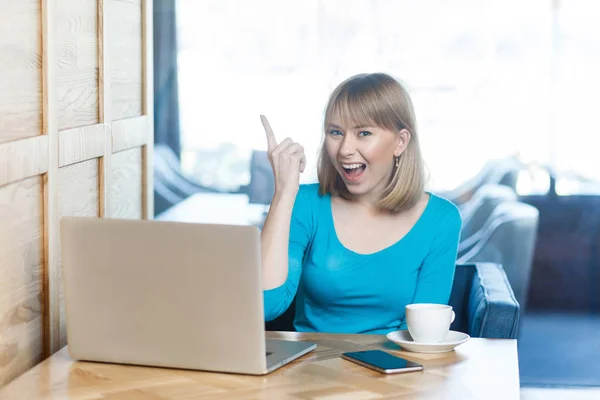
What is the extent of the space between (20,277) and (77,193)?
1.17 ft

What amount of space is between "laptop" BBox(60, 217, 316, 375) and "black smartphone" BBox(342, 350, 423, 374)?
0.37 feet

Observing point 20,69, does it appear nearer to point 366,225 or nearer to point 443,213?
point 366,225

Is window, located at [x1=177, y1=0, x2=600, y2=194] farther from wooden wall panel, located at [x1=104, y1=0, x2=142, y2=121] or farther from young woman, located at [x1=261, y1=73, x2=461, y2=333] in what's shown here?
young woman, located at [x1=261, y1=73, x2=461, y2=333]

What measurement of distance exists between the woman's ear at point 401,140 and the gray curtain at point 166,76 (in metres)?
1.38

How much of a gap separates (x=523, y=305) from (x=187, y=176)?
1.36 meters

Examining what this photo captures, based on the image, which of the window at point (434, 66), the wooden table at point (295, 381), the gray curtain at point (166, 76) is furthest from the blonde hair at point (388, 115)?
the gray curtain at point (166, 76)

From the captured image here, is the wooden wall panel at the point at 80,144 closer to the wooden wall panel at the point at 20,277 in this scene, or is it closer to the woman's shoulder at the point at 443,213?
the wooden wall panel at the point at 20,277

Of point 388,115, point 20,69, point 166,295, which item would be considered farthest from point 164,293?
point 388,115

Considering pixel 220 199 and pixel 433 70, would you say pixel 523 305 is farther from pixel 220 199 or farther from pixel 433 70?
pixel 220 199

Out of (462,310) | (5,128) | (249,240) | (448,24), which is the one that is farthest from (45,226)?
(448,24)

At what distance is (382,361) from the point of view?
1.58 meters

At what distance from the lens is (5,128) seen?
163 cm

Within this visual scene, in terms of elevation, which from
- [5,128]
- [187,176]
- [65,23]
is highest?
[65,23]

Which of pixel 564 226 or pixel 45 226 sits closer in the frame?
pixel 45 226
